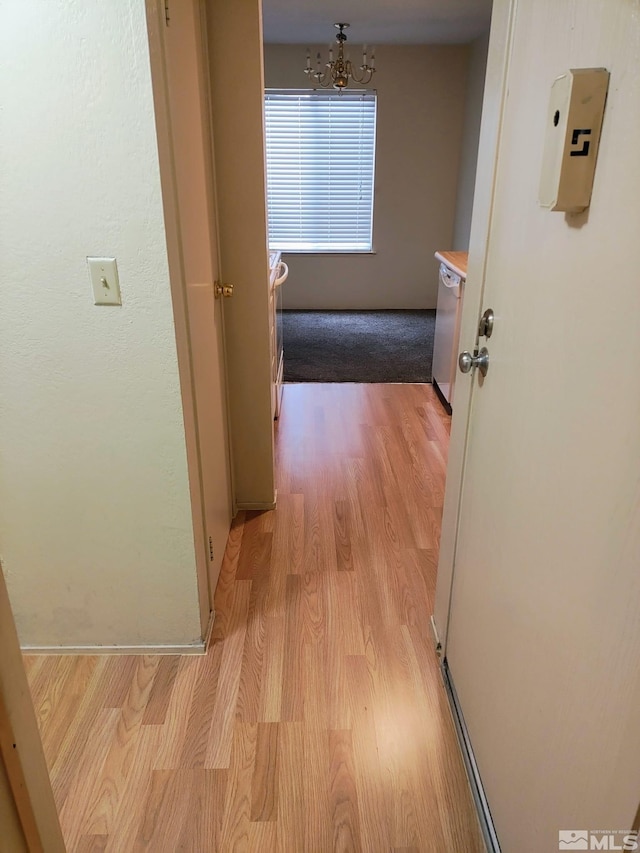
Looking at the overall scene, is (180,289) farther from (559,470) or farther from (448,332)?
(448,332)

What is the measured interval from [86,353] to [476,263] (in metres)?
1.02

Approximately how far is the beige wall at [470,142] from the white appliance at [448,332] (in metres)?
2.11

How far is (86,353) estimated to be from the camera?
1567mm

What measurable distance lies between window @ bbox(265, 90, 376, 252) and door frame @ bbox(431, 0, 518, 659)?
15.7 ft

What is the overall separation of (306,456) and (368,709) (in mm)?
1677

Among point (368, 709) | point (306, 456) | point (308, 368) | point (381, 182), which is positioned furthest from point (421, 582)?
point (381, 182)

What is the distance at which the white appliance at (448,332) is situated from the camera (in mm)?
3408

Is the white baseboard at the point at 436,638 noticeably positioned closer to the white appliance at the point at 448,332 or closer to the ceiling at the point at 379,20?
the white appliance at the point at 448,332

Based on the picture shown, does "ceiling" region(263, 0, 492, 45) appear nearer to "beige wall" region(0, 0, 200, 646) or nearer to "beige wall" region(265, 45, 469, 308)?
"beige wall" region(265, 45, 469, 308)

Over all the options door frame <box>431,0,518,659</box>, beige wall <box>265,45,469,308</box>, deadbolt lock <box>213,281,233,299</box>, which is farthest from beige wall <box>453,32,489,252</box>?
door frame <box>431,0,518,659</box>

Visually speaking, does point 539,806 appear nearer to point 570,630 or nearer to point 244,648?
point 570,630

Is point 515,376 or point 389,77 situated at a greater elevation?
point 389,77

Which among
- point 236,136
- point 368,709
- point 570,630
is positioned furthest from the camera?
point 236,136

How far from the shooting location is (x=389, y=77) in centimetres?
578
